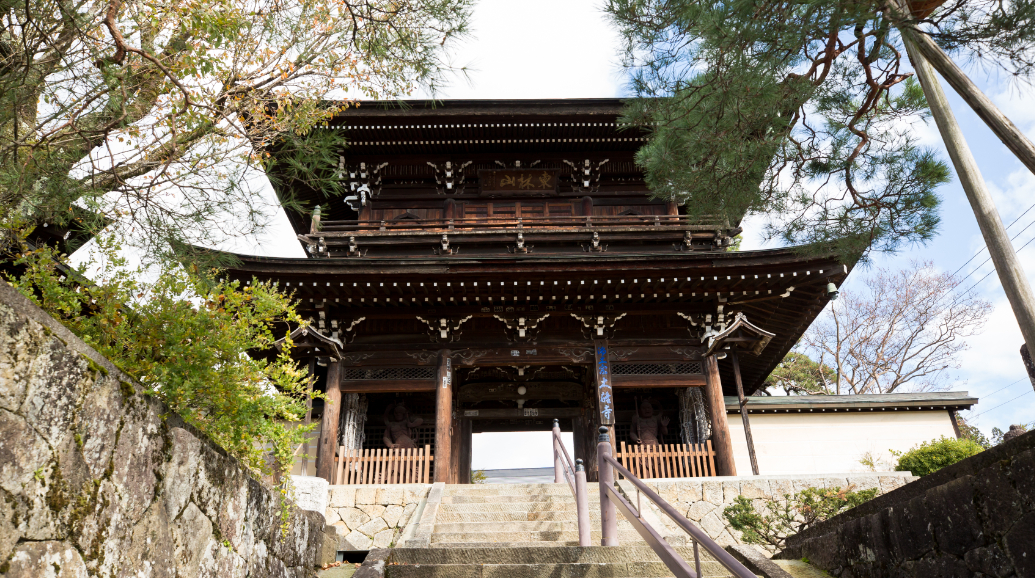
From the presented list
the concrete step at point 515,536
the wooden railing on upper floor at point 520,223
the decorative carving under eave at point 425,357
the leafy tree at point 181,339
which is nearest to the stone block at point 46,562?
the leafy tree at point 181,339

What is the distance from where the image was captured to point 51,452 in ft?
7.19

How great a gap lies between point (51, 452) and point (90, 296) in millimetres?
1886

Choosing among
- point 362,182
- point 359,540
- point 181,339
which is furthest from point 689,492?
point 362,182

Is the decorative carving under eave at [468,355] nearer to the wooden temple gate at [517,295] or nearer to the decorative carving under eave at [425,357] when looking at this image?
the wooden temple gate at [517,295]

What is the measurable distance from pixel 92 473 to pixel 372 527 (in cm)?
661

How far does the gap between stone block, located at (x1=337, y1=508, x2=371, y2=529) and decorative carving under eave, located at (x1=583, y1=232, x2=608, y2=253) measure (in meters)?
6.28

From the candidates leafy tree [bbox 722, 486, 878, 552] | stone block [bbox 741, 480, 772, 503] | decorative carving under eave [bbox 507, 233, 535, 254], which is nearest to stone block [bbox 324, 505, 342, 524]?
leafy tree [bbox 722, 486, 878, 552]

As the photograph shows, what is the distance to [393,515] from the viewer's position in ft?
27.9

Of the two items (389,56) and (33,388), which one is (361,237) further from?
(33,388)

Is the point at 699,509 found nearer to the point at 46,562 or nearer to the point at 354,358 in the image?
the point at 354,358

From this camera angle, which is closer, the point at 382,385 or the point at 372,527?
the point at 372,527

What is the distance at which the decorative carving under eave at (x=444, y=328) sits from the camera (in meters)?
10.3

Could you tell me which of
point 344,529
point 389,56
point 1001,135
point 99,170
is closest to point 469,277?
point 344,529

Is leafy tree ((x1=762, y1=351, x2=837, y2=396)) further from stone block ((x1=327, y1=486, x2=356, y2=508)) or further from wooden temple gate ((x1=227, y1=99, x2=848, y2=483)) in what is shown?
stone block ((x1=327, y1=486, x2=356, y2=508))
